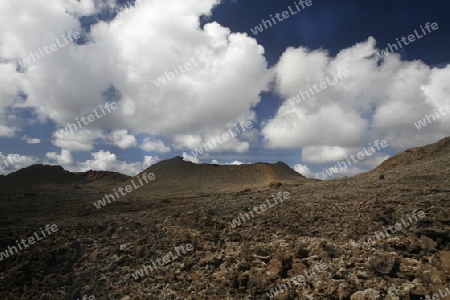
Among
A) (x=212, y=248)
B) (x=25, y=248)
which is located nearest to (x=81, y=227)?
(x=25, y=248)

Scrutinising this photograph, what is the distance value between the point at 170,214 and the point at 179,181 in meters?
36.3

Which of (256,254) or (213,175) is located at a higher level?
(213,175)

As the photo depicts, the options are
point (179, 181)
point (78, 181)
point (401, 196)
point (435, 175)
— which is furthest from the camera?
point (78, 181)

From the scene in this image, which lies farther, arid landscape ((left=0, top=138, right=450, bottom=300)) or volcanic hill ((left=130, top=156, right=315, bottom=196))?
volcanic hill ((left=130, top=156, right=315, bottom=196))

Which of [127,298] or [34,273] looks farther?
[34,273]

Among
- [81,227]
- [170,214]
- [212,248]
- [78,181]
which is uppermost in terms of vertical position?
[78,181]

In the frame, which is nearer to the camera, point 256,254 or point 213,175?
point 256,254

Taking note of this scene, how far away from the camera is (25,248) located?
11.1 m

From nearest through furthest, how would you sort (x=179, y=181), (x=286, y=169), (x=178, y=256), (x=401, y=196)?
(x=178, y=256) < (x=401, y=196) < (x=179, y=181) < (x=286, y=169)

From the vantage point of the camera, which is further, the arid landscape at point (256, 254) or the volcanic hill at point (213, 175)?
the volcanic hill at point (213, 175)

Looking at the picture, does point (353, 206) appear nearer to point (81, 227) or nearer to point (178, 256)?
point (178, 256)

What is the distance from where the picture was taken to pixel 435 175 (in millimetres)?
18562

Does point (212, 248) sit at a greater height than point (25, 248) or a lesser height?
lesser

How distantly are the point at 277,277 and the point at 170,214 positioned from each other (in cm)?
723
